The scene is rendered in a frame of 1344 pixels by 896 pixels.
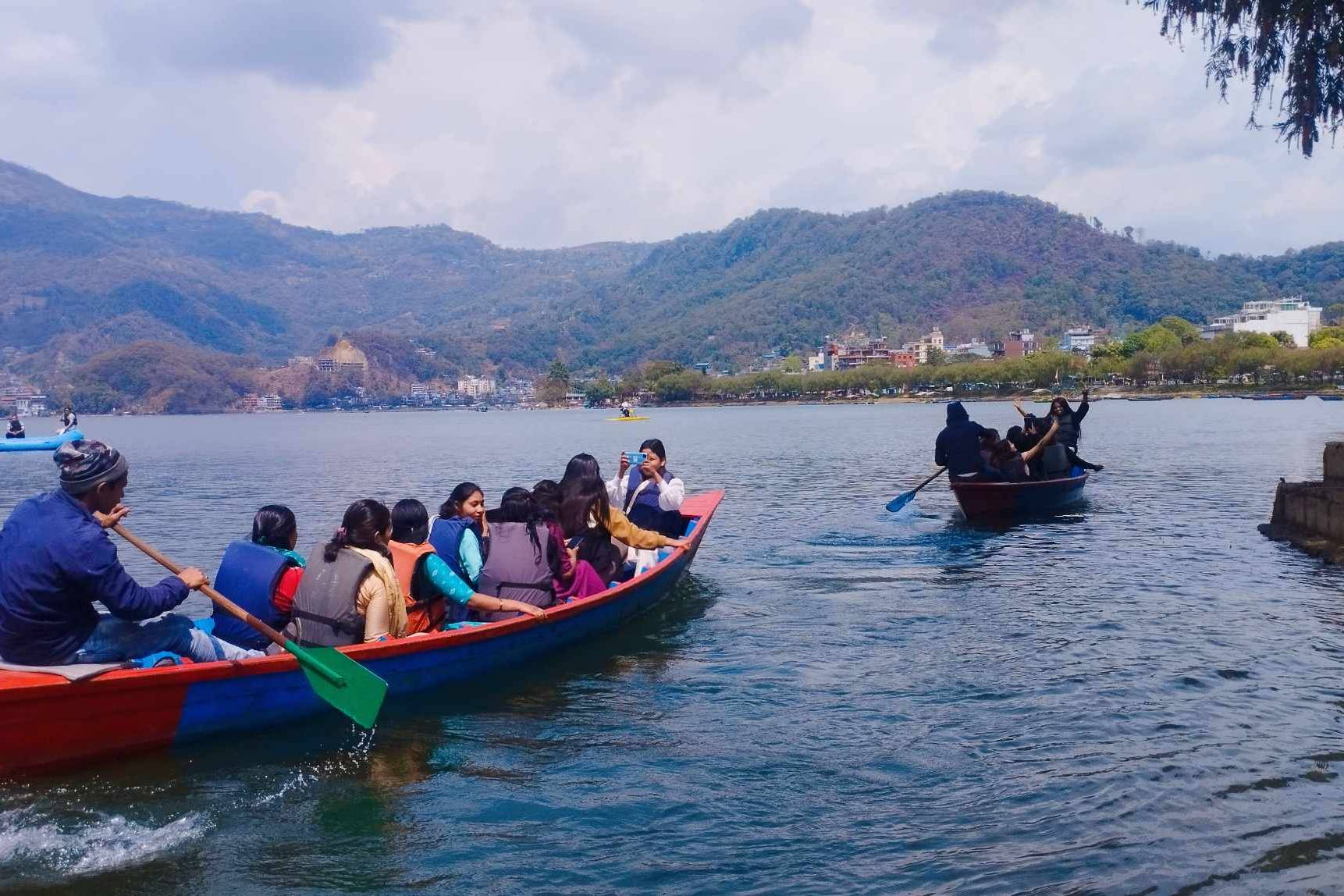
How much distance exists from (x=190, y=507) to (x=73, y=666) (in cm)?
2398

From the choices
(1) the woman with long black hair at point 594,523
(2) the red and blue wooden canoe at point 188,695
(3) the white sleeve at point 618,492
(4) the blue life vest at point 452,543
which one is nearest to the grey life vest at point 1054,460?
(3) the white sleeve at point 618,492

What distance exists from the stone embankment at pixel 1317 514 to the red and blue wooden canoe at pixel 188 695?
37.7ft

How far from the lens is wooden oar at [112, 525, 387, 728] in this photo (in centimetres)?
793

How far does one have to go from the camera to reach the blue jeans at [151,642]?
24.2ft

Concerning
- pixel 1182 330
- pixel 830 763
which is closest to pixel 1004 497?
pixel 830 763

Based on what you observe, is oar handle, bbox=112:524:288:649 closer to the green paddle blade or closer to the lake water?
the green paddle blade

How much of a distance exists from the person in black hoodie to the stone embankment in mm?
4732

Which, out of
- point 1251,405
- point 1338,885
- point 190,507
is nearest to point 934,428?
point 1251,405

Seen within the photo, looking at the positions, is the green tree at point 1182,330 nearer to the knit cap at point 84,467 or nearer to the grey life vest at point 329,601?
the grey life vest at point 329,601

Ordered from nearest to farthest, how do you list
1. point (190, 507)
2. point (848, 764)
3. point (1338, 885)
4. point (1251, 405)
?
point (1338, 885) → point (848, 764) → point (190, 507) → point (1251, 405)

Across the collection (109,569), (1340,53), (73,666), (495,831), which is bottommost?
(495,831)

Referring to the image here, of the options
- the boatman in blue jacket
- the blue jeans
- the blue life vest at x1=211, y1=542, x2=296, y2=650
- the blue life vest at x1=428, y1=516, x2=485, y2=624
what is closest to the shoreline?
the blue life vest at x1=428, y1=516, x2=485, y2=624

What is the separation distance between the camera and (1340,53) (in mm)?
13859

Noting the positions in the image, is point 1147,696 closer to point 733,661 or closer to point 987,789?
point 987,789
